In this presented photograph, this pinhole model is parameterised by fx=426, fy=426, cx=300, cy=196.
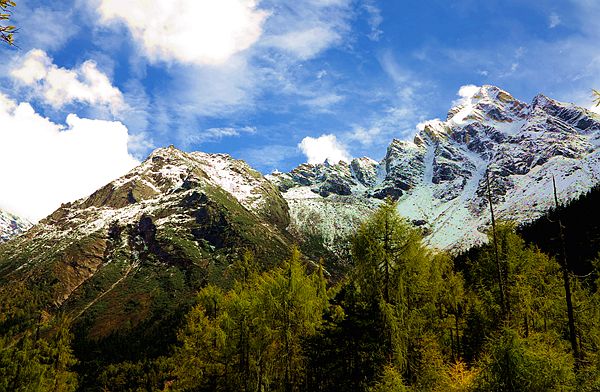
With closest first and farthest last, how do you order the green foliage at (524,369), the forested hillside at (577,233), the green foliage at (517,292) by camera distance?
the green foliage at (524,369)
the green foliage at (517,292)
the forested hillside at (577,233)

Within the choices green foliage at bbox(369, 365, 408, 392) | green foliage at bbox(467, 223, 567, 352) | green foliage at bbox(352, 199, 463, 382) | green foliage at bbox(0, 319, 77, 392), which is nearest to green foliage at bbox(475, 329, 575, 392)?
green foliage at bbox(369, 365, 408, 392)

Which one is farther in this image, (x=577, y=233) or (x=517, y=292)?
(x=577, y=233)

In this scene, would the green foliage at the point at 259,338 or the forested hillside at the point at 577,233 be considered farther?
the forested hillside at the point at 577,233

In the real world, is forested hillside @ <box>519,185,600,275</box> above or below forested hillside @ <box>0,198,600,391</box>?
above

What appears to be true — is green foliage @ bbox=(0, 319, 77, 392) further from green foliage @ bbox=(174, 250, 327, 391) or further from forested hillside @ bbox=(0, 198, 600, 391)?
green foliage @ bbox=(174, 250, 327, 391)

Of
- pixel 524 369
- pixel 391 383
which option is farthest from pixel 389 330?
pixel 524 369

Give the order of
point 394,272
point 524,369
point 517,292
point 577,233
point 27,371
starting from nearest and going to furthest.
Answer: point 524,369
point 394,272
point 517,292
point 27,371
point 577,233

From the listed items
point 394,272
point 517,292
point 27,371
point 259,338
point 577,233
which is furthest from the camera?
point 577,233

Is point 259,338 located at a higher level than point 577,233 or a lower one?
lower

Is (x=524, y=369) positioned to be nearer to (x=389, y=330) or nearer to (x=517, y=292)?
(x=389, y=330)

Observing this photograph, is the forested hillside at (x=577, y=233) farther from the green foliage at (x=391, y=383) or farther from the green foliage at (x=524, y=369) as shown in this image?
the green foliage at (x=391, y=383)

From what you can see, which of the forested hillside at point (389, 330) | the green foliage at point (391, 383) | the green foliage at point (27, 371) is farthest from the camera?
the green foliage at point (27, 371)

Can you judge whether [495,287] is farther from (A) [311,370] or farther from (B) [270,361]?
(B) [270,361]

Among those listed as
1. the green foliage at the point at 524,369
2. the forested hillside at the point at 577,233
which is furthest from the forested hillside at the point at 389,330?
the forested hillside at the point at 577,233
